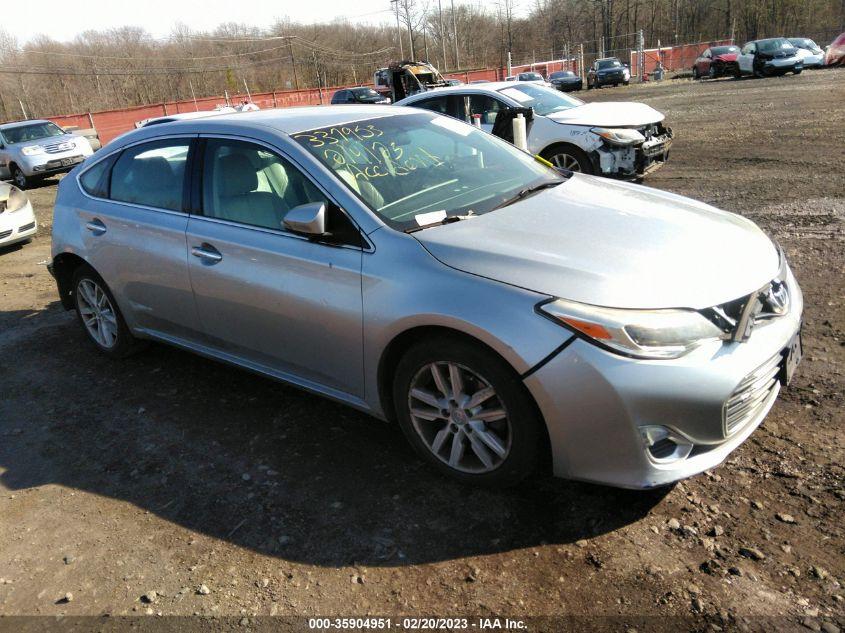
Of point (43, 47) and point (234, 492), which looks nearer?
point (234, 492)

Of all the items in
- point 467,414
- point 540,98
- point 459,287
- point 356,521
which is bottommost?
point 356,521

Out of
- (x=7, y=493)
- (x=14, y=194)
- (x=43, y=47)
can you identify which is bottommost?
(x=7, y=493)

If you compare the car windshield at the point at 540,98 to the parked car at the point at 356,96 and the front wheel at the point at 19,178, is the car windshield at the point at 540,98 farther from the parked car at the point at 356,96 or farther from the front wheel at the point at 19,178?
the parked car at the point at 356,96

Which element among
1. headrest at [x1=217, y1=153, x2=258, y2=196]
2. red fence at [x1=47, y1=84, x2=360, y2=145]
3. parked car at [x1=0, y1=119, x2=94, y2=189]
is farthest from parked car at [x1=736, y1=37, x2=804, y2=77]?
headrest at [x1=217, y1=153, x2=258, y2=196]

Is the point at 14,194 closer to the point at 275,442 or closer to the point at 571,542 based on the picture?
the point at 275,442

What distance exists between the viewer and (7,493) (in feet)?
11.6

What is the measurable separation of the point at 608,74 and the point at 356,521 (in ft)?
136

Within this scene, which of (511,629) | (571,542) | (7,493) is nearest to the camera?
(511,629)

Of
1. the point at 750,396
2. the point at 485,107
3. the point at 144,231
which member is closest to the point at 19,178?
the point at 485,107

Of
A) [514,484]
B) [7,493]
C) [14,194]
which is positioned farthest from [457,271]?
[14,194]

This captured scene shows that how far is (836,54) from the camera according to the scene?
99.7 ft

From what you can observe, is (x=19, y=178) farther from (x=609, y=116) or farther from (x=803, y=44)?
(x=803, y=44)

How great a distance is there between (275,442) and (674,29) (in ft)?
277

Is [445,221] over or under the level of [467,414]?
over
